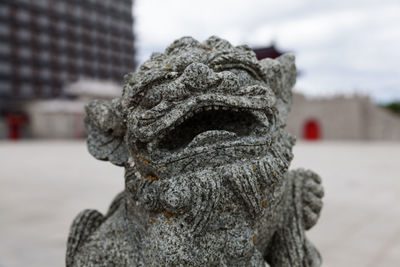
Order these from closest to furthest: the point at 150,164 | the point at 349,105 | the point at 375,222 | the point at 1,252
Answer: the point at 150,164
the point at 1,252
the point at 375,222
the point at 349,105

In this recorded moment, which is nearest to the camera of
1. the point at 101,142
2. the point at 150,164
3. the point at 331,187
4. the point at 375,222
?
the point at 150,164

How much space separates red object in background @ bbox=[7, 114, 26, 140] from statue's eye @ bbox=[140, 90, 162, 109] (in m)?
26.0

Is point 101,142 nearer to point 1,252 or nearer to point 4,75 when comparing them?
point 1,252

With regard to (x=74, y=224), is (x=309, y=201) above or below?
above

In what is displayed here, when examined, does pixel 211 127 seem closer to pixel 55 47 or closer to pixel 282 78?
pixel 282 78

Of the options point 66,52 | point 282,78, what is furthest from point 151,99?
point 66,52

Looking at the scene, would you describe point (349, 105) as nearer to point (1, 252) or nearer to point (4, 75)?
point (1, 252)

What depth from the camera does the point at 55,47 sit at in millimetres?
28938

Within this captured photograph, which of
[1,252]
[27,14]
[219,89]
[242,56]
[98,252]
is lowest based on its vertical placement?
[1,252]

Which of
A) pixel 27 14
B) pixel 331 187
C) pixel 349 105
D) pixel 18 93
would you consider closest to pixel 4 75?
pixel 18 93

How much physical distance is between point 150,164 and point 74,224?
577 mm

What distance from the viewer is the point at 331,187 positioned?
5.55m

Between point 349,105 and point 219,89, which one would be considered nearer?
point 219,89

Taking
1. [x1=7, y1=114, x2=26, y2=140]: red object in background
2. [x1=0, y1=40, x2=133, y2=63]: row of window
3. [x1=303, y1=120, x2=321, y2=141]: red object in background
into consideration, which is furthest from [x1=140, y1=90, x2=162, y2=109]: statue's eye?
[x1=0, y1=40, x2=133, y2=63]: row of window
